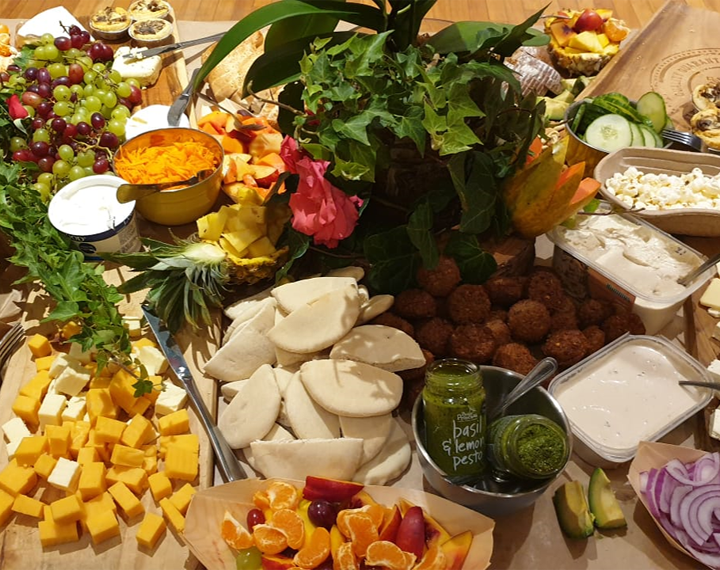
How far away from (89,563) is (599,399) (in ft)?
3.69

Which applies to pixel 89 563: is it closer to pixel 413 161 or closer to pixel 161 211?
pixel 161 211

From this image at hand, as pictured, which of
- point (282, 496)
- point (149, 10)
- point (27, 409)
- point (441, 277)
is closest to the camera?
point (282, 496)

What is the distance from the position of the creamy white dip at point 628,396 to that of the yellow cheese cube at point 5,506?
118 cm

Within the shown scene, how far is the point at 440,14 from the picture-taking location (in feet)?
9.75

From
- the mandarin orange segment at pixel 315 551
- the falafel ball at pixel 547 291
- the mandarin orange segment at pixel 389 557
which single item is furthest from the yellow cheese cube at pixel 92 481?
the falafel ball at pixel 547 291

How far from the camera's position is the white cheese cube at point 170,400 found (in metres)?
1.44

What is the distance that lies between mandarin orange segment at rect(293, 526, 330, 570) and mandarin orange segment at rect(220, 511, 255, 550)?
97 millimetres

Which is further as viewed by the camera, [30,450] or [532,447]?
[30,450]

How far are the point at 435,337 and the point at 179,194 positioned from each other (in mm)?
825

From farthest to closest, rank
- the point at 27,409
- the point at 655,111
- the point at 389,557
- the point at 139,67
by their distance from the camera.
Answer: the point at 139,67 < the point at 655,111 < the point at 27,409 < the point at 389,557

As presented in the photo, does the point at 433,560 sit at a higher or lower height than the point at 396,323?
lower

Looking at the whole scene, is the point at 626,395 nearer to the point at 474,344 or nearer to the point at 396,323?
the point at 474,344

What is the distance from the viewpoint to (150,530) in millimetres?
1249

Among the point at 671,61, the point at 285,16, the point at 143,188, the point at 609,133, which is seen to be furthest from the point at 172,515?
the point at 671,61
